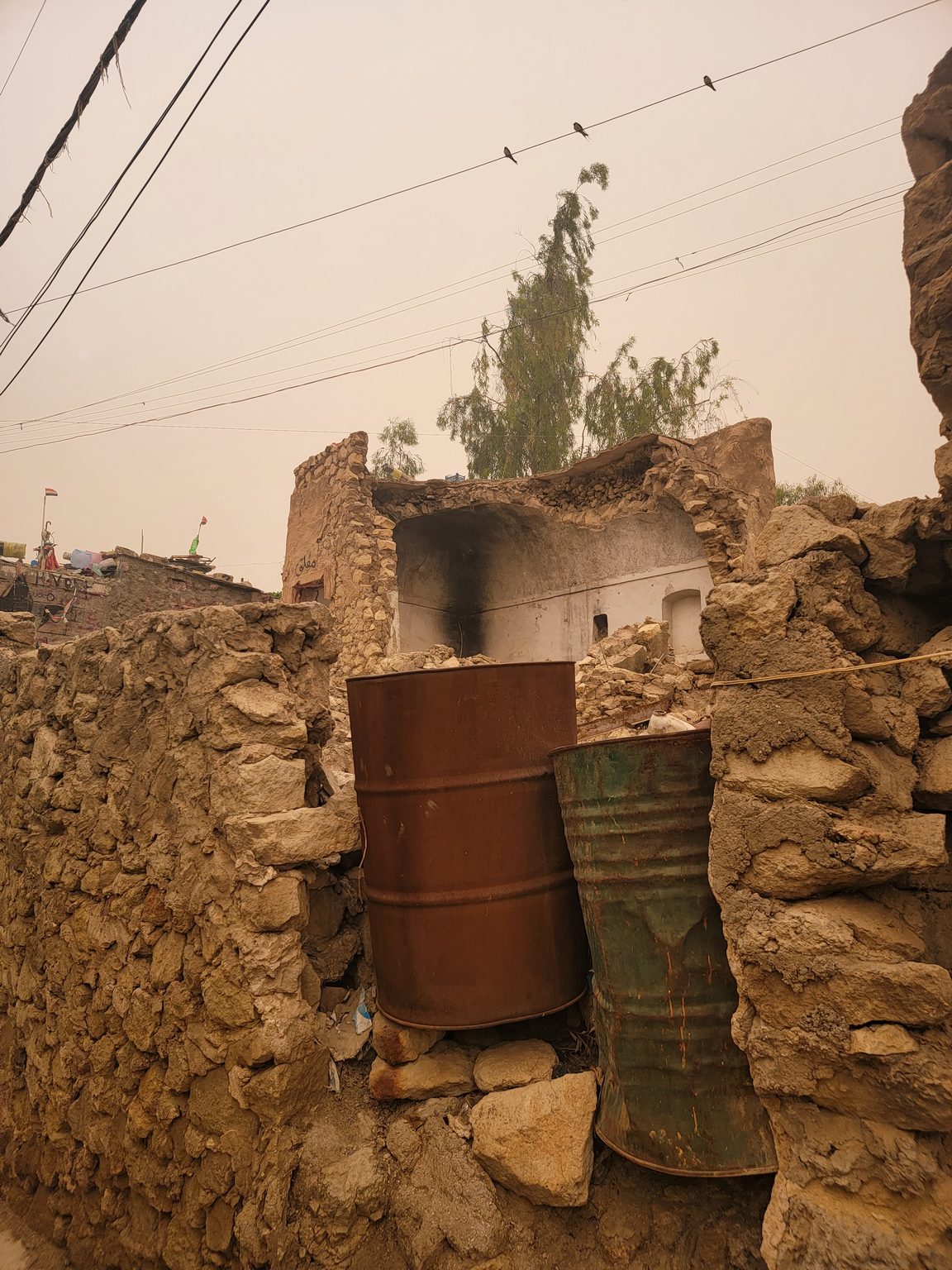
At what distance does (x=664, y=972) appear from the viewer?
A: 2.17 metres

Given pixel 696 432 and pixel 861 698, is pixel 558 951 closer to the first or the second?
pixel 861 698

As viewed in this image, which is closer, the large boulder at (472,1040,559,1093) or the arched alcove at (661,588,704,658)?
the large boulder at (472,1040,559,1093)

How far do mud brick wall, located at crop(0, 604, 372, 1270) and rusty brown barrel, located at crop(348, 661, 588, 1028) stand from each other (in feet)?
1.23

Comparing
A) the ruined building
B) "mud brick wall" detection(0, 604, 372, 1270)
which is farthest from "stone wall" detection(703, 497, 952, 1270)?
"mud brick wall" detection(0, 604, 372, 1270)

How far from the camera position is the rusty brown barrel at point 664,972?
6.87ft

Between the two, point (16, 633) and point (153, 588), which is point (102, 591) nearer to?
point (153, 588)

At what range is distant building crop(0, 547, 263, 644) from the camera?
13477 mm

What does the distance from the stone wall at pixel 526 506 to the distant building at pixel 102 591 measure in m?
2.65

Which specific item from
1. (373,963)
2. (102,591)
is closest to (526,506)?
(102,591)

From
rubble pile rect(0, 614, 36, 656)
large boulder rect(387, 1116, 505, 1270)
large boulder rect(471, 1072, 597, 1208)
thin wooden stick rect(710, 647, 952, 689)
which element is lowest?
large boulder rect(387, 1116, 505, 1270)

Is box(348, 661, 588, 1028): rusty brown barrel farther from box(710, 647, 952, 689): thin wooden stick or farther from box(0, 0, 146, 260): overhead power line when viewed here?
box(0, 0, 146, 260): overhead power line

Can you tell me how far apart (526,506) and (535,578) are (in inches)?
57.6

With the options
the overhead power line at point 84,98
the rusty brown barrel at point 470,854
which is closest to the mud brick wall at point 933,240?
Answer: the rusty brown barrel at point 470,854

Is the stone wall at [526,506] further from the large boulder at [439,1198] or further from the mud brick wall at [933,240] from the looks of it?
the large boulder at [439,1198]
